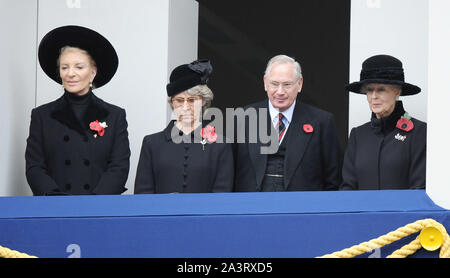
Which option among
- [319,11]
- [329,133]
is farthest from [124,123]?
[319,11]

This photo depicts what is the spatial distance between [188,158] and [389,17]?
2.05 m

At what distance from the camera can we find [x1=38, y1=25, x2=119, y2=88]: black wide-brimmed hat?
250 inches

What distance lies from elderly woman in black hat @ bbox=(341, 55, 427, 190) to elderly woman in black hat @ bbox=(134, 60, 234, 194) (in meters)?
0.80

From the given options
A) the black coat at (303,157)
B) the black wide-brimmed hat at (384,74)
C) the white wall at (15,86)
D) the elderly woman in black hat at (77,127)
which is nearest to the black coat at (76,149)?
the elderly woman in black hat at (77,127)

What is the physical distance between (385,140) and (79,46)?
208 cm

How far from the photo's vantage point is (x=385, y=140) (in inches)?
240

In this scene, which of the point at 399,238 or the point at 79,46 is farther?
the point at 79,46

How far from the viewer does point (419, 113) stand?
270 inches

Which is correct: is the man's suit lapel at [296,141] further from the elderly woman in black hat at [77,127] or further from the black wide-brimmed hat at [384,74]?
the elderly woman in black hat at [77,127]

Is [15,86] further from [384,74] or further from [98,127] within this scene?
[384,74]

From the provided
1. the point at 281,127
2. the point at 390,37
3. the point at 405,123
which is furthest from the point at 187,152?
the point at 390,37

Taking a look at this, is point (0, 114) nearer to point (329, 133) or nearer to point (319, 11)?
point (329, 133)

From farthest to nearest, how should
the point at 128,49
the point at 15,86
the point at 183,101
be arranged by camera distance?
the point at 128,49, the point at 15,86, the point at 183,101
